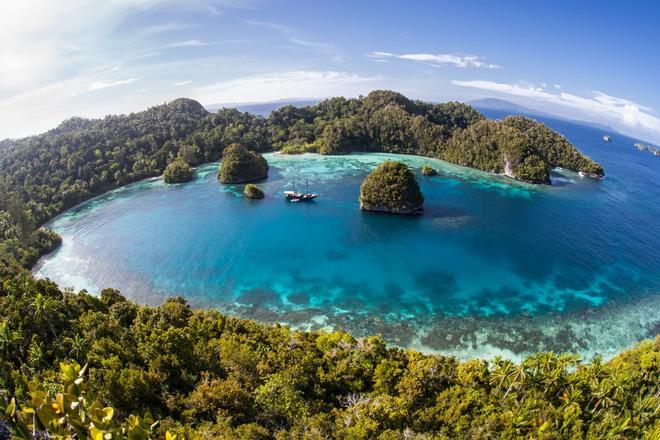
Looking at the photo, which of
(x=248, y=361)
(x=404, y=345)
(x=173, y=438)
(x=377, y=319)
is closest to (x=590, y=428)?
(x=404, y=345)

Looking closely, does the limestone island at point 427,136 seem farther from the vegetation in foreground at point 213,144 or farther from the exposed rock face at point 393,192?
the exposed rock face at point 393,192

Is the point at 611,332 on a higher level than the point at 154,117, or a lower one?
lower

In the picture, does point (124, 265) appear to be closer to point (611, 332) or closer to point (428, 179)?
point (611, 332)

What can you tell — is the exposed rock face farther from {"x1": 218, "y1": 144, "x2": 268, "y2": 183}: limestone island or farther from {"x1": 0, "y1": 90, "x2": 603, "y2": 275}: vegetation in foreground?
{"x1": 0, "y1": 90, "x2": 603, "y2": 275}: vegetation in foreground

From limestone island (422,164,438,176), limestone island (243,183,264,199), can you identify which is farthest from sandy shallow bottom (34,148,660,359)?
limestone island (422,164,438,176)

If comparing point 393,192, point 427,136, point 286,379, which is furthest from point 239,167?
point 286,379

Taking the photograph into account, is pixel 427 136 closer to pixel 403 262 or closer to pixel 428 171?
pixel 428 171

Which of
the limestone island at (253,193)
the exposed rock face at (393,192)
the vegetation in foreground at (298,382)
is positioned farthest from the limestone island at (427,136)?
the vegetation in foreground at (298,382)
